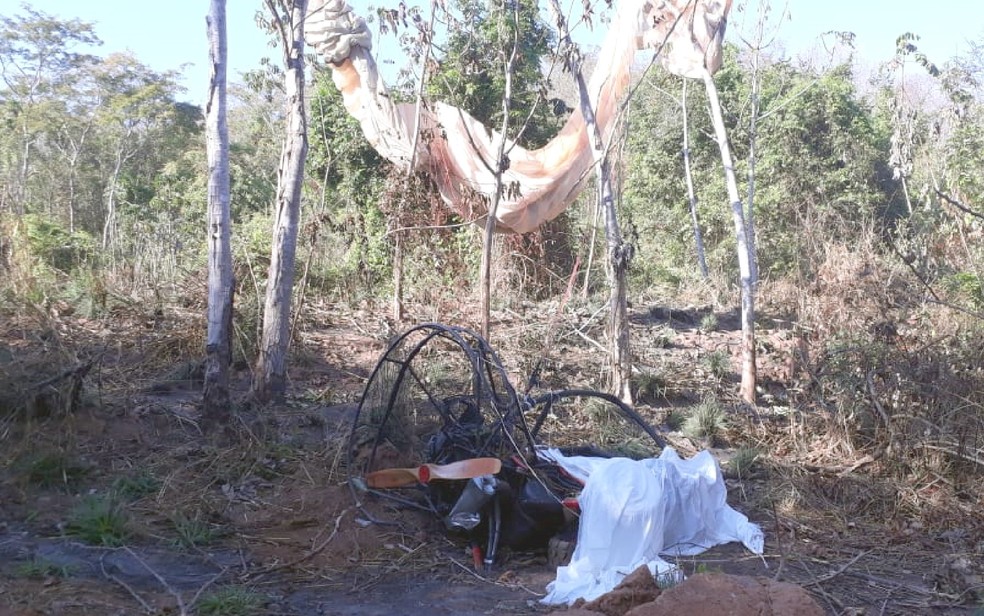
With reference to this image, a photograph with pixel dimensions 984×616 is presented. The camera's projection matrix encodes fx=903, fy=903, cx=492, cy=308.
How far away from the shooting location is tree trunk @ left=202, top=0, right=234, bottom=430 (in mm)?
6195

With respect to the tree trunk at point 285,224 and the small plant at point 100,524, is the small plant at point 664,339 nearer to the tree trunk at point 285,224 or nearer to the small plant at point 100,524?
the tree trunk at point 285,224

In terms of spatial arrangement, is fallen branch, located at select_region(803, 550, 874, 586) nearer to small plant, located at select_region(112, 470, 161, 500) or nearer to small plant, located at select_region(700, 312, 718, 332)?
small plant, located at select_region(112, 470, 161, 500)

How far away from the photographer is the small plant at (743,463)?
6615mm

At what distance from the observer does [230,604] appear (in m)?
4.00

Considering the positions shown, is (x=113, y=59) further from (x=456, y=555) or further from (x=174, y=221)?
(x=456, y=555)

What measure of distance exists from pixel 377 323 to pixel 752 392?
4067mm

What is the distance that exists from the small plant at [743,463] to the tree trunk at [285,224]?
3.50 metres

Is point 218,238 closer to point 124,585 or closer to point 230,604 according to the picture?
point 124,585

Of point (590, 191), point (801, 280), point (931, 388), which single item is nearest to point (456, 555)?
point (931, 388)

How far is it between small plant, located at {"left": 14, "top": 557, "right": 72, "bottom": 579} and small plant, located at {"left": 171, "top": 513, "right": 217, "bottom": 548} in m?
0.67

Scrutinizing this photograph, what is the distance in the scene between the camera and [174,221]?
15961mm

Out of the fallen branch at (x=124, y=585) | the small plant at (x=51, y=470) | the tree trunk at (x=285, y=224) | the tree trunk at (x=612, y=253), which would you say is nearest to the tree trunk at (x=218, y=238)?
the tree trunk at (x=285, y=224)

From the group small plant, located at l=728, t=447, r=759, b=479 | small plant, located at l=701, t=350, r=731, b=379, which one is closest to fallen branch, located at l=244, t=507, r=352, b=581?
small plant, located at l=728, t=447, r=759, b=479

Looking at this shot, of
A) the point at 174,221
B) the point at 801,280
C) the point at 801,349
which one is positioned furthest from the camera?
the point at 174,221
